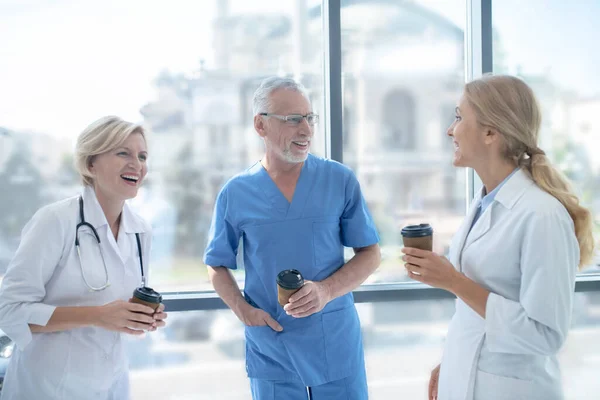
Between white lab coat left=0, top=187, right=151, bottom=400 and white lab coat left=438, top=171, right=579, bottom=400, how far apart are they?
1.01 m

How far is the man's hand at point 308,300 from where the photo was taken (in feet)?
5.05

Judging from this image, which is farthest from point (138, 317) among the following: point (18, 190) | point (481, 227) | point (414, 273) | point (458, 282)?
point (18, 190)

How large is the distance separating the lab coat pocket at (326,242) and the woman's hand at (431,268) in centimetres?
44

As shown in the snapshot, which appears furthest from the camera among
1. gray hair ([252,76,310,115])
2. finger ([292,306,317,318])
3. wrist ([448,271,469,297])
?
gray hair ([252,76,310,115])

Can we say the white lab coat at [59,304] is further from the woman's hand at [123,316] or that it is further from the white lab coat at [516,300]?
the white lab coat at [516,300]

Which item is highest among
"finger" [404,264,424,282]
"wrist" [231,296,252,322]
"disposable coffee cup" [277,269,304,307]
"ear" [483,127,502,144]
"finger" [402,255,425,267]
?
"ear" [483,127,502,144]

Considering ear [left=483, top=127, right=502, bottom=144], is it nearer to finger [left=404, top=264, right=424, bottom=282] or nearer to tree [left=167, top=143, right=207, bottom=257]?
finger [left=404, top=264, right=424, bottom=282]

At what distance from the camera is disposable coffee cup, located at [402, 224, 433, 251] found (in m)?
1.42

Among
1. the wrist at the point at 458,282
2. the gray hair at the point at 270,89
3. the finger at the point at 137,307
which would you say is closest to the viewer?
the wrist at the point at 458,282

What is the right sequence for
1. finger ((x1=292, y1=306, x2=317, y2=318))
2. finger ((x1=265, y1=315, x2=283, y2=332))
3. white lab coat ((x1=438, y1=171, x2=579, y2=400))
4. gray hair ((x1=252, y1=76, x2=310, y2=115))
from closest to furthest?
white lab coat ((x1=438, y1=171, x2=579, y2=400)), finger ((x1=292, y1=306, x2=317, y2=318)), finger ((x1=265, y1=315, x2=283, y2=332)), gray hair ((x1=252, y1=76, x2=310, y2=115))

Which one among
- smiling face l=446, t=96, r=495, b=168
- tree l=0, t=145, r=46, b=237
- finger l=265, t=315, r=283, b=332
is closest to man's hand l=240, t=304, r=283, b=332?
finger l=265, t=315, r=283, b=332

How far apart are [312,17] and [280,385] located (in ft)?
5.67

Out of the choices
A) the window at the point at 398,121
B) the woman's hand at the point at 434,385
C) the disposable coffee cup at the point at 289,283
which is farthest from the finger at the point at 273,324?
the window at the point at 398,121

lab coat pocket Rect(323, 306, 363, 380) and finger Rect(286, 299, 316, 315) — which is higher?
finger Rect(286, 299, 316, 315)
